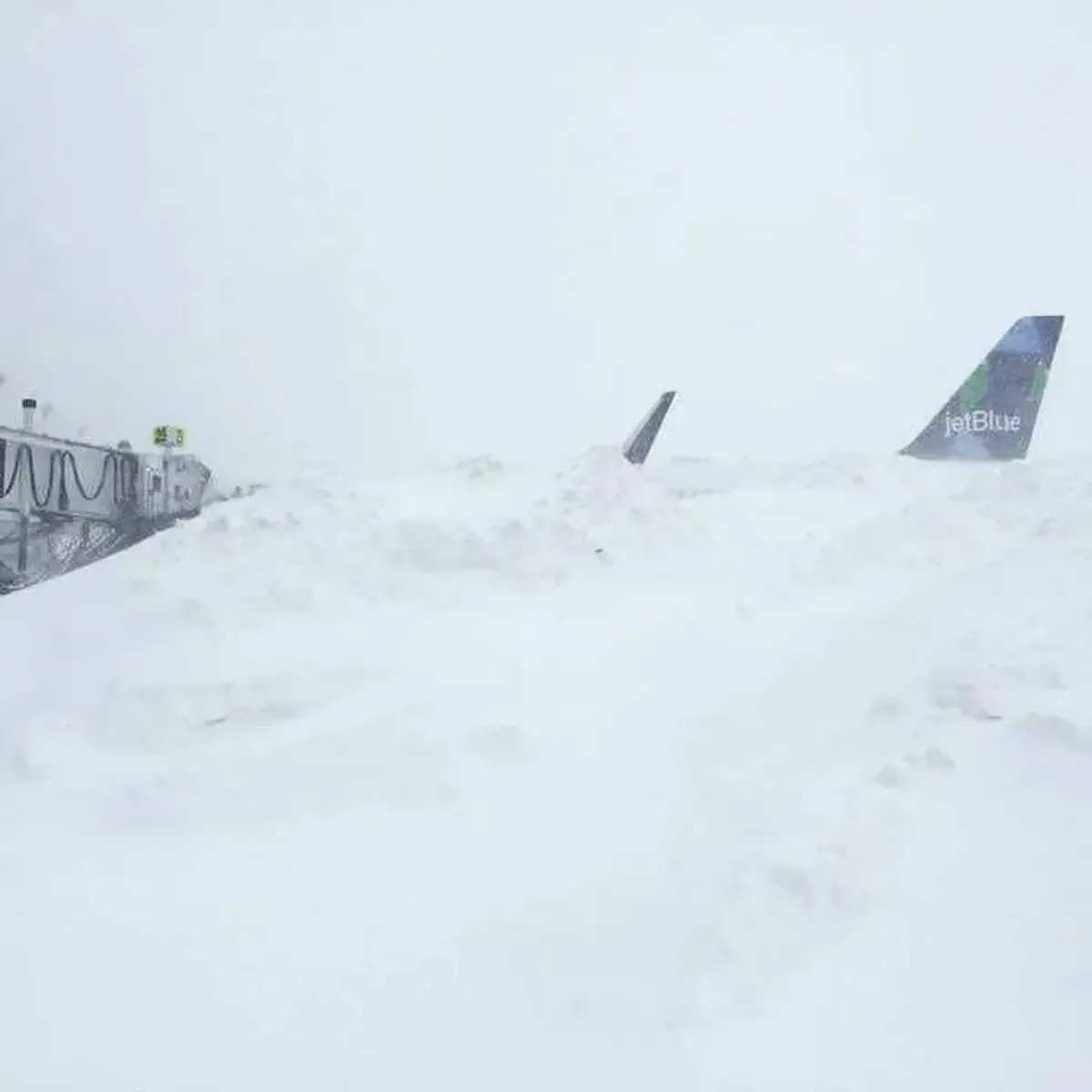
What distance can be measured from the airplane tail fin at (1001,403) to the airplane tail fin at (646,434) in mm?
5995

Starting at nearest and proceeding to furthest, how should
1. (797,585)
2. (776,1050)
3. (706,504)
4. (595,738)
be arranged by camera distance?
(776,1050)
(595,738)
(797,585)
(706,504)

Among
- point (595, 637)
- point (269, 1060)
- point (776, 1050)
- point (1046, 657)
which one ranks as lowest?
point (269, 1060)

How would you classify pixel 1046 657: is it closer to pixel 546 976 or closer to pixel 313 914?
pixel 546 976

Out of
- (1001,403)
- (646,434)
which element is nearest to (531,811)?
(646,434)

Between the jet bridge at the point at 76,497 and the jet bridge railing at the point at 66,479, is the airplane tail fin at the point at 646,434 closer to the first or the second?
the jet bridge at the point at 76,497

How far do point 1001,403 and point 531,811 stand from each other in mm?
17942

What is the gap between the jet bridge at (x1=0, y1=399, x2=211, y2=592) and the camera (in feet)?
58.7

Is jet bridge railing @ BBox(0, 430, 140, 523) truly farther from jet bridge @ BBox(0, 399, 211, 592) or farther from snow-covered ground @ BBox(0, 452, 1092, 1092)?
snow-covered ground @ BBox(0, 452, 1092, 1092)

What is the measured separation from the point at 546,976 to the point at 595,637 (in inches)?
124

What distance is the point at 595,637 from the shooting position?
7.49 metres

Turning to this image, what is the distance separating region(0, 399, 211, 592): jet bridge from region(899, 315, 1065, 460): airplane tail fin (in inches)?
566

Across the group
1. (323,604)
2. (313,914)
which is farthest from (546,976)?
(323,604)

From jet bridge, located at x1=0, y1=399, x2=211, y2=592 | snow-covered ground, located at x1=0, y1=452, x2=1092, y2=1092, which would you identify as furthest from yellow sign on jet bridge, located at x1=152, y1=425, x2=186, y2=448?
snow-covered ground, located at x1=0, y1=452, x2=1092, y2=1092

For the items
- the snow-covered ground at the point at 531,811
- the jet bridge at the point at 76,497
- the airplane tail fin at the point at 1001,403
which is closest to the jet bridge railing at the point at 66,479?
the jet bridge at the point at 76,497
